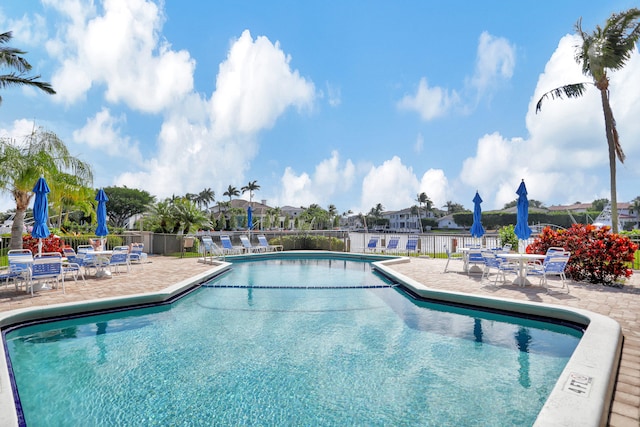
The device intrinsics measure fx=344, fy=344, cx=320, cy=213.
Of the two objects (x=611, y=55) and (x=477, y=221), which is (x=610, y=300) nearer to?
(x=477, y=221)

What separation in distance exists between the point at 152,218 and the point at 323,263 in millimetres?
12276

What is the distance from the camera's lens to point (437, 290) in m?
7.79

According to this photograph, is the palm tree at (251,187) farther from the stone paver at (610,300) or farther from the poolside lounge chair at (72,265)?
the stone paver at (610,300)

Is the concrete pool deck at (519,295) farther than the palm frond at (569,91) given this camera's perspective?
No

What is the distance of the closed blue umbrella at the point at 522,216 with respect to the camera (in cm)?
923

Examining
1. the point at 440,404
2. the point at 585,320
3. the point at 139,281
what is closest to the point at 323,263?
the point at 139,281

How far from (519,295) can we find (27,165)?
1474 centimetres

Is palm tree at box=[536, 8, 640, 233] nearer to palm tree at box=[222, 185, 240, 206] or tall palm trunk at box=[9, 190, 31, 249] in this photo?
tall palm trunk at box=[9, 190, 31, 249]

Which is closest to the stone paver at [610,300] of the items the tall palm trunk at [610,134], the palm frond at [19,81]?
the tall palm trunk at [610,134]

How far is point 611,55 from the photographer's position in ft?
46.7

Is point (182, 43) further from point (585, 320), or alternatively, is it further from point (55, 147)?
point (585, 320)

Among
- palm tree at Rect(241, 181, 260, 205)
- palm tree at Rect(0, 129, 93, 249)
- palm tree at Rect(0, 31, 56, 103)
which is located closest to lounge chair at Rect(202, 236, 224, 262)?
palm tree at Rect(0, 129, 93, 249)

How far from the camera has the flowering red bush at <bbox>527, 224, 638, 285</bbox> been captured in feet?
27.7

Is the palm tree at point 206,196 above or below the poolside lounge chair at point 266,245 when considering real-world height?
above
